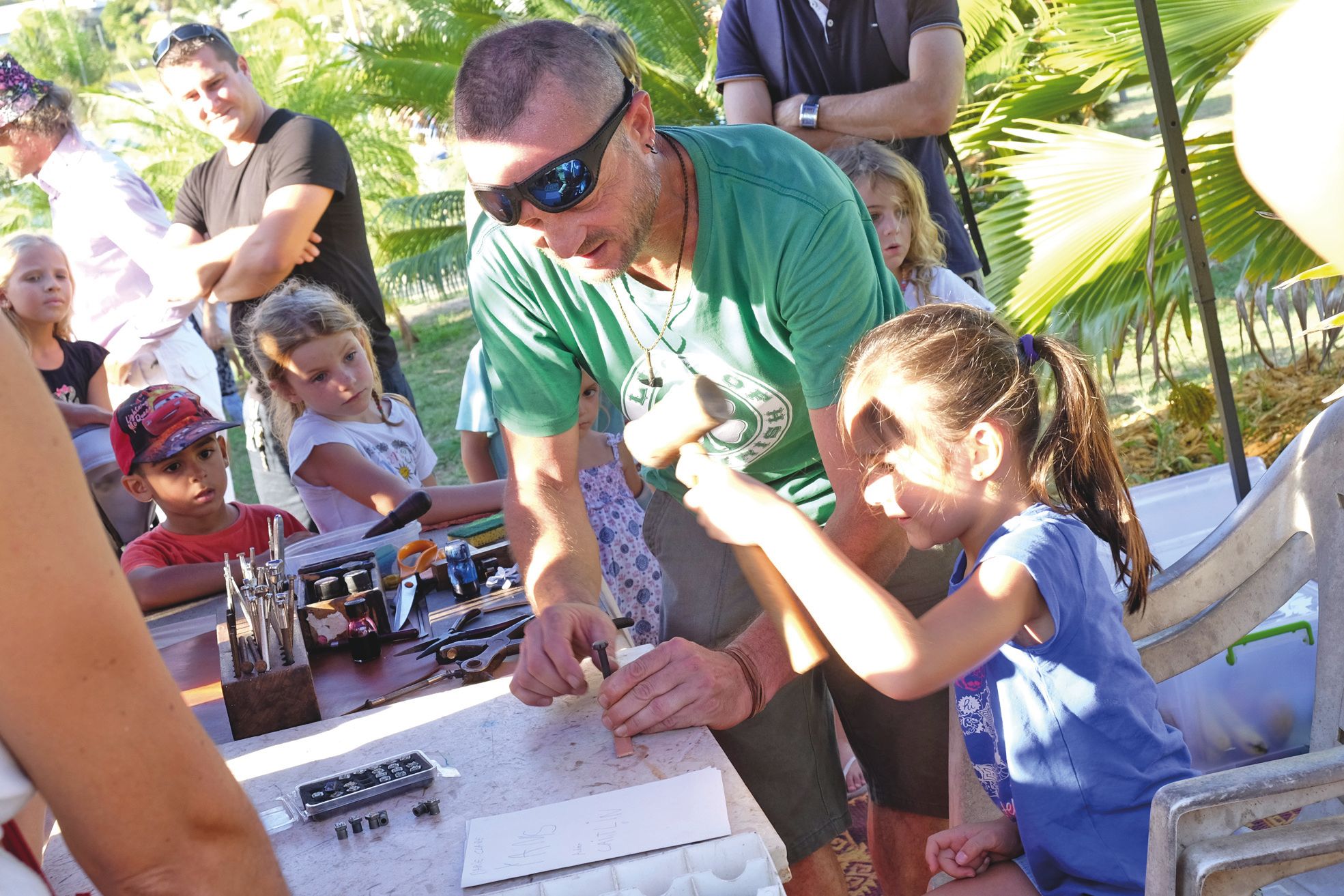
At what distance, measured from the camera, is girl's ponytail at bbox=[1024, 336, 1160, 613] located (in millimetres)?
1903

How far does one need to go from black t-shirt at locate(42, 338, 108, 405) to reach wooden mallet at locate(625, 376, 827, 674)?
3.54 metres

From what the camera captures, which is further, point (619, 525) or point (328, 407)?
point (328, 407)

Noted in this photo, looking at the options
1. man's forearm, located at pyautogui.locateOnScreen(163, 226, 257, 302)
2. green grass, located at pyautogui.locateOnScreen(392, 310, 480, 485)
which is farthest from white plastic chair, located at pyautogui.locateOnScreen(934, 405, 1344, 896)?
green grass, located at pyautogui.locateOnScreen(392, 310, 480, 485)

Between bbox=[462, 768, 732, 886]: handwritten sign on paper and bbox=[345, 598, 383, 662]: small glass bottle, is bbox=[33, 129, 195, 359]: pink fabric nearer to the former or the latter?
bbox=[345, 598, 383, 662]: small glass bottle

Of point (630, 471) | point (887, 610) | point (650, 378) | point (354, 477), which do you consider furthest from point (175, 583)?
point (887, 610)

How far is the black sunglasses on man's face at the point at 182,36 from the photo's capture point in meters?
4.25

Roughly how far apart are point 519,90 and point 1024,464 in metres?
1.04

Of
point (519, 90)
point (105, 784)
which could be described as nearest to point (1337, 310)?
point (519, 90)

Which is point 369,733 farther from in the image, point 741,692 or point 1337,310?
point 1337,310

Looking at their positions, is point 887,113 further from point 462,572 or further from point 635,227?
point 462,572

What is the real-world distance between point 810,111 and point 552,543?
2.03 m

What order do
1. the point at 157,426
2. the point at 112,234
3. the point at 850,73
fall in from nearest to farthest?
the point at 157,426, the point at 850,73, the point at 112,234

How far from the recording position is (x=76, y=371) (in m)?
4.80

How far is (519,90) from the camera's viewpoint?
192 cm
